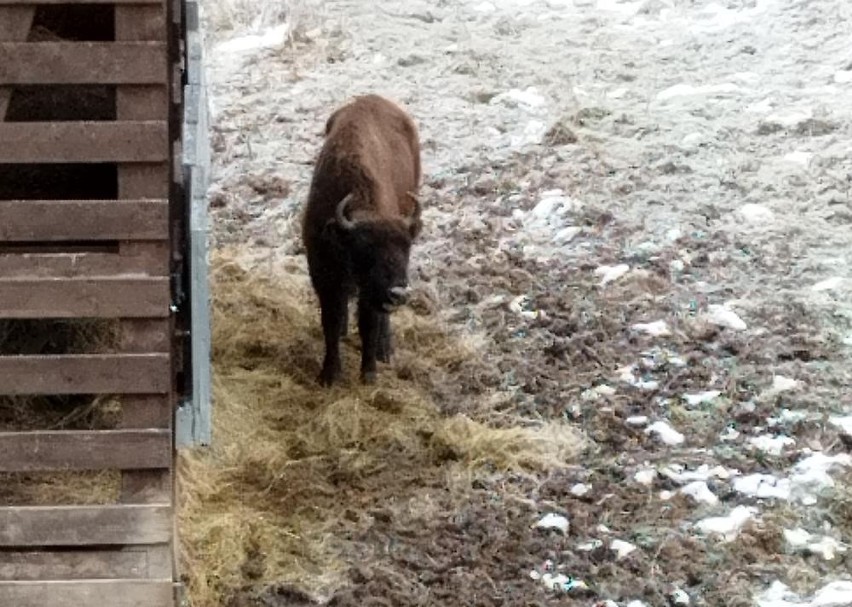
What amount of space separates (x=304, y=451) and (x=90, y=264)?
1.93 m

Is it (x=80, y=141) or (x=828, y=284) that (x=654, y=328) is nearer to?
(x=828, y=284)

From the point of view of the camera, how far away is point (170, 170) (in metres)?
4.48

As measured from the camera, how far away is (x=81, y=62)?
4.11 m

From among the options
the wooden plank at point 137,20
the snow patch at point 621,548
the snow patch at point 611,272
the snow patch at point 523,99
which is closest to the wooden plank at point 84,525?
the wooden plank at point 137,20

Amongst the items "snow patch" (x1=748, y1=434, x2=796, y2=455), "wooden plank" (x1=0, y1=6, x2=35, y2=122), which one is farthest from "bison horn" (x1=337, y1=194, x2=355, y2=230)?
"wooden plank" (x1=0, y1=6, x2=35, y2=122)

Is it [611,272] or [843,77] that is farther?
[843,77]

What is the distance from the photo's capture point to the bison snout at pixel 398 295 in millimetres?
6379

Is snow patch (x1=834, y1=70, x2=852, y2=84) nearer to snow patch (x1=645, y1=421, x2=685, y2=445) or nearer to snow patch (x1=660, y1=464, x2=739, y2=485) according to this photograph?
snow patch (x1=645, y1=421, x2=685, y2=445)

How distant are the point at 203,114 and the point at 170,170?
4.33 feet

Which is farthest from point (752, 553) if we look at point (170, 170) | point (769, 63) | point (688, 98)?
point (769, 63)

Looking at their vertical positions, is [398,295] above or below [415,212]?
below

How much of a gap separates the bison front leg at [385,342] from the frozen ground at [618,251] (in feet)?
1.23

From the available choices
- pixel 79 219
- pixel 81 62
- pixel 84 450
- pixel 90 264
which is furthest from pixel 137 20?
pixel 84 450

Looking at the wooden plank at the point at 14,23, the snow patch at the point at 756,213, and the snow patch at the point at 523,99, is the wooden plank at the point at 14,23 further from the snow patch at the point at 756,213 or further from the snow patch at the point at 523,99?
the snow patch at the point at 523,99
